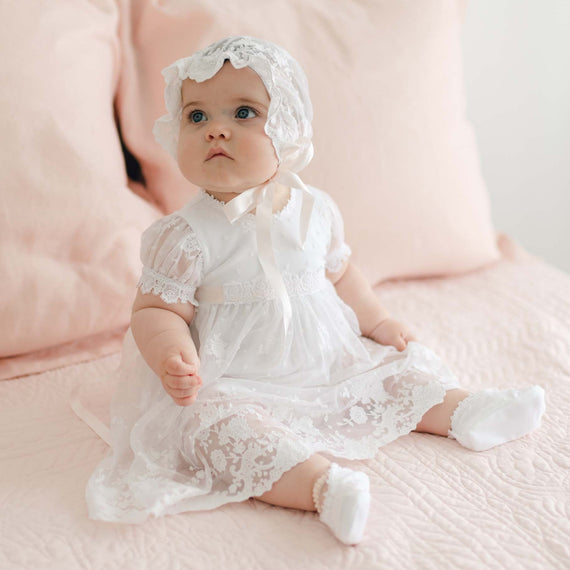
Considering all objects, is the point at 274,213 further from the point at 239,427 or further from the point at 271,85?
the point at 239,427

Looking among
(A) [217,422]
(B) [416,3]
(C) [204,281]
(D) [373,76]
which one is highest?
(B) [416,3]

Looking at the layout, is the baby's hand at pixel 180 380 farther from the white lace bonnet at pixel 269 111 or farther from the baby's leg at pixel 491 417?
the baby's leg at pixel 491 417

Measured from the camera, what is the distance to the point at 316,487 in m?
0.83

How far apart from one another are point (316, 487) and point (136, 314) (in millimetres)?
335

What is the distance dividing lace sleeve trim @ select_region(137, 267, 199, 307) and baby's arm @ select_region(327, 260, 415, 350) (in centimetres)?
27

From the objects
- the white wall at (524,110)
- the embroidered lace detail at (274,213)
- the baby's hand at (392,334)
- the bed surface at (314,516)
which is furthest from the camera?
the white wall at (524,110)

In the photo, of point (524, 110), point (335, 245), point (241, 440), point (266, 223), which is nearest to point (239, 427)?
point (241, 440)

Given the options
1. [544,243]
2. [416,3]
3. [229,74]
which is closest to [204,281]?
[229,74]

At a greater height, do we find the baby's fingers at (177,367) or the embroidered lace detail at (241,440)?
the baby's fingers at (177,367)

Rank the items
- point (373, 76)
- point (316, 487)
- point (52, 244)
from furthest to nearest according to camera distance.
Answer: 1. point (373, 76)
2. point (52, 244)
3. point (316, 487)

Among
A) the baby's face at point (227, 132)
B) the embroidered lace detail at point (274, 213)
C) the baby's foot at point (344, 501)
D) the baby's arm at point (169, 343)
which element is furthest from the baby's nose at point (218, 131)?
the baby's foot at point (344, 501)

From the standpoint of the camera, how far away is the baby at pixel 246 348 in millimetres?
896

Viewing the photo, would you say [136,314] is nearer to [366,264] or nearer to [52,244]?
[52,244]

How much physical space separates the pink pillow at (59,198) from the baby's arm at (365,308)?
338mm
